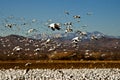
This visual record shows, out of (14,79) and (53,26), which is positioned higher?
(53,26)

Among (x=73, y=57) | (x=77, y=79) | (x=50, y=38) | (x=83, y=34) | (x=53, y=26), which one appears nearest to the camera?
(x=53, y=26)

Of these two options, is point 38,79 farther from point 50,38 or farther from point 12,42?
point 12,42

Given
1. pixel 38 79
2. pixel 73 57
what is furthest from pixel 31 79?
pixel 73 57

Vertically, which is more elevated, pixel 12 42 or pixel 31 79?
pixel 31 79

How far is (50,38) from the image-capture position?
691 inches

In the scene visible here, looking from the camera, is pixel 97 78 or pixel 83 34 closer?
pixel 83 34

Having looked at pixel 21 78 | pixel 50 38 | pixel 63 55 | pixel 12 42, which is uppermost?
pixel 50 38

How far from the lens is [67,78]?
74.7 ft

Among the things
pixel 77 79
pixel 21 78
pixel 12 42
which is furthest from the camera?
pixel 12 42

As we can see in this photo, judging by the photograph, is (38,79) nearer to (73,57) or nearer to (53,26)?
(53,26)

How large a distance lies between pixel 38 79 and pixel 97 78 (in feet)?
10.5

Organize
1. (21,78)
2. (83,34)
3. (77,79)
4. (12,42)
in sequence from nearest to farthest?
1. (83,34)
2. (77,79)
3. (21,78)
4. (12,42)

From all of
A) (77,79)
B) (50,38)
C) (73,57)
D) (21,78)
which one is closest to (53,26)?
(50,38)

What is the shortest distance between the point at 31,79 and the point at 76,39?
683 centimetres
